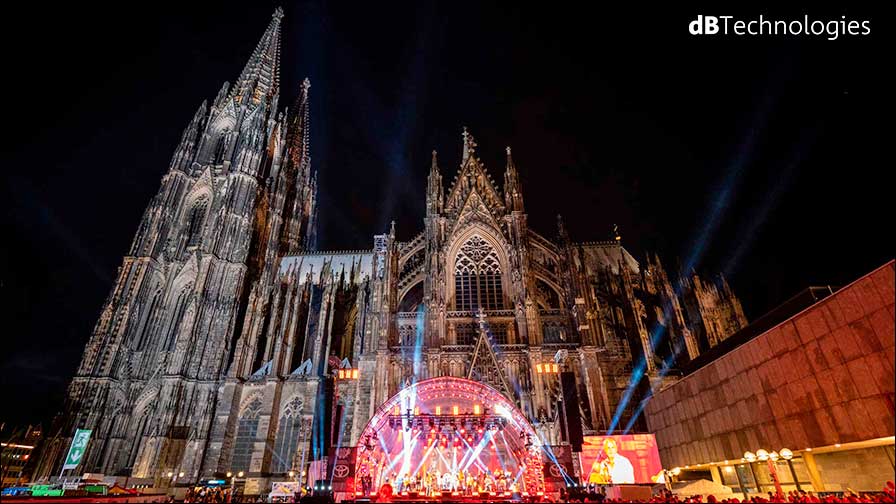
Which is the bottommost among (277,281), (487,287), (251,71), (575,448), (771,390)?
(575,448)

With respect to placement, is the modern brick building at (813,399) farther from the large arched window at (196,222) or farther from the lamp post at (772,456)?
the large arched window at (196,222)

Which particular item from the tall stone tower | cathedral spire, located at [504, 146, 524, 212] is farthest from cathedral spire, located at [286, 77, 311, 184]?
cathedral spire, located at [504, 146, 524, 212]

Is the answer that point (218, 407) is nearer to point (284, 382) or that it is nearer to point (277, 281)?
point (284, 382)

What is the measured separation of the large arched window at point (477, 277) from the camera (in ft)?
92.3

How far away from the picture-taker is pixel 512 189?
3109 cm

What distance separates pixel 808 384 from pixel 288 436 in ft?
96.3

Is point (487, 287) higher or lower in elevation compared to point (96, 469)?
higher

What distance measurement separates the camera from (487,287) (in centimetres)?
2850

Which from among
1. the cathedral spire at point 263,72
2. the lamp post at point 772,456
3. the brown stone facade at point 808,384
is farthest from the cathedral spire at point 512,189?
the cathedral spire at point 263,72

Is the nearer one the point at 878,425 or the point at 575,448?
the point at 878,425

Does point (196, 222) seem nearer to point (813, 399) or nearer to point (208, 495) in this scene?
point (208, 495)

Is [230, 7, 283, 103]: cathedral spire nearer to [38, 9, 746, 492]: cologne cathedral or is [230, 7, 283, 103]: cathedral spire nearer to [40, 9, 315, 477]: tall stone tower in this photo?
[40, 9, 315, 477]: tall stone tower

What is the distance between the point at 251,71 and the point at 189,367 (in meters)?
36.5

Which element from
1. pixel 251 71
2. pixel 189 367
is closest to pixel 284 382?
pixel 189 367
